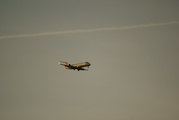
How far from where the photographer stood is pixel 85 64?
30344mm

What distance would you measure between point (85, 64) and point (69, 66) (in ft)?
6.23

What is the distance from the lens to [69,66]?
30.4 metres
